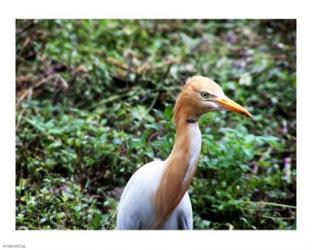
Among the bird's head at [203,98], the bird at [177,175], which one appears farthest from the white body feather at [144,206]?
the bird's head at [203,98]

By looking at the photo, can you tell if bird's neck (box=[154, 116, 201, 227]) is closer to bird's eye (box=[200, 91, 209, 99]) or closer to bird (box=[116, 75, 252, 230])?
bird (box=[116, 75, 252, 230])

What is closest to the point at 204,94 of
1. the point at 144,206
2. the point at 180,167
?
the point at 180,167

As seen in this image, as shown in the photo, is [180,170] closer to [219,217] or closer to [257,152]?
[219,217]

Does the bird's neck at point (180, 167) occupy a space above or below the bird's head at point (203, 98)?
below

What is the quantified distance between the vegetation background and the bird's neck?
0.47 m

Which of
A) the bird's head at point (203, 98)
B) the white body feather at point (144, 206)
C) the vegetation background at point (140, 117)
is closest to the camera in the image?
the bird's head at point (203, 98)

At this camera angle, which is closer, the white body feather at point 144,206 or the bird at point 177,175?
the bird at point 177,175

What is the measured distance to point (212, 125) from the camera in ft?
12.7

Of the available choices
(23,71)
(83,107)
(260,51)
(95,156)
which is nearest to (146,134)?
(95,156)

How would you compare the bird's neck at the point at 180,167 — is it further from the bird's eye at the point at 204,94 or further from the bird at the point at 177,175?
the bird's eye at the point at 204,94

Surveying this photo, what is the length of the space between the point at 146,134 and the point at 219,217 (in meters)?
0.56

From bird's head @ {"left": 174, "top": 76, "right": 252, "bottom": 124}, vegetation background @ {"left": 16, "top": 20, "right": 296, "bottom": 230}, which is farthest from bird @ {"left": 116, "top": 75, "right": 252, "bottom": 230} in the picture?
vegetation background @ {"left": 16, "top": 20, "right": 296, "bottom": 230}

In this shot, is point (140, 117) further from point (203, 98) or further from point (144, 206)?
point (203, 98)

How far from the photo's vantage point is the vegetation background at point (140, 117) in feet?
11.7
